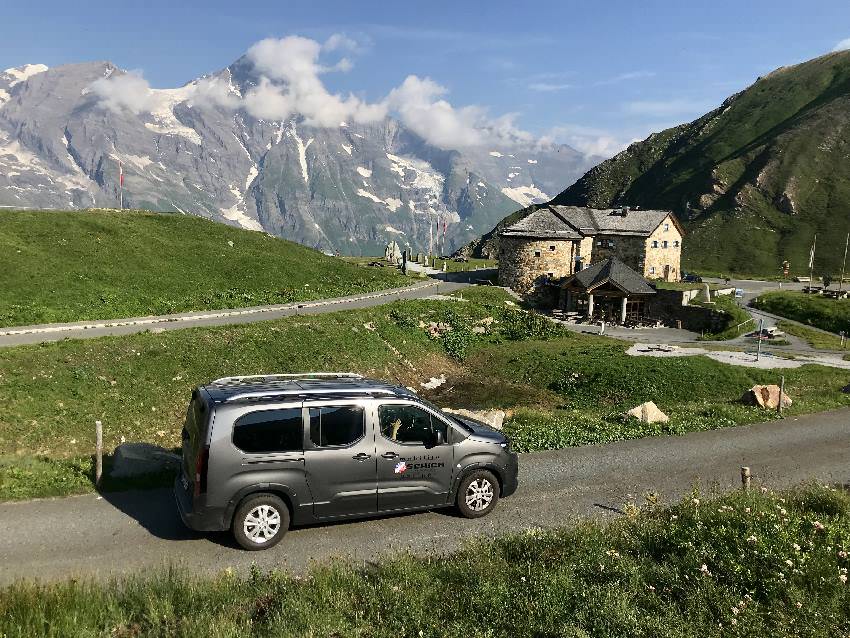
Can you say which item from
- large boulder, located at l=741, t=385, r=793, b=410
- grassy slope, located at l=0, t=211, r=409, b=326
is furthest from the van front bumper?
grassy slope, located at l=0, t=211, r=409, b=326

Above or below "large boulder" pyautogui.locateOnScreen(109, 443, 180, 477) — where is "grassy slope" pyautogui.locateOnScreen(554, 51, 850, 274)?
above

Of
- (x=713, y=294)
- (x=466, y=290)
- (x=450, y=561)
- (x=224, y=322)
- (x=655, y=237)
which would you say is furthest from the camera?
(x=655, y=237)

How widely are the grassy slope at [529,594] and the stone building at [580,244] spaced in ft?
208

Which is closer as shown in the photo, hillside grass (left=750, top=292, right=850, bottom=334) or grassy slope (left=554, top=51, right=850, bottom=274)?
hillside grass (left=750, top=292, right=850, bottom=334)

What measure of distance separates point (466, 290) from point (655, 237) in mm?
36664

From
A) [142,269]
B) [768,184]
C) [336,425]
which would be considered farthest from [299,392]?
[768,184]

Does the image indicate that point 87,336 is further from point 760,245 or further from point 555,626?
point 760,245

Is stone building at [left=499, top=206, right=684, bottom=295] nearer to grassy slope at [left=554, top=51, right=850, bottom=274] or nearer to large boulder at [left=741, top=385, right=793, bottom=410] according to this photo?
grassy slope at [left=554, top=51, right=850, bottom=274]

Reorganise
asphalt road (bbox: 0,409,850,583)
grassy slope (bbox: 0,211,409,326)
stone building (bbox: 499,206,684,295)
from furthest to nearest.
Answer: stone building (bbox: 499,206,684,295)
grassy slope (bbox: 0,211,409,326)
asphalt road (bbox: 0,409,850,583)

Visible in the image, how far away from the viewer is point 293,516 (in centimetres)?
1052

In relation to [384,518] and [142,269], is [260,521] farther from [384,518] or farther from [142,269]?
[142,269]

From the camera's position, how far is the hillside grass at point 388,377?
61.8 ft

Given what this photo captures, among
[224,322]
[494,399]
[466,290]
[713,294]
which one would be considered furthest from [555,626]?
[713,294]

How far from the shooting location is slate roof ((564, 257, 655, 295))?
64188 mm
